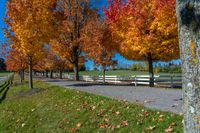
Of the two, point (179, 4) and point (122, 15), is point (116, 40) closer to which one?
point (122, 15)

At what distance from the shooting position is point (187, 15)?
3.15 metres

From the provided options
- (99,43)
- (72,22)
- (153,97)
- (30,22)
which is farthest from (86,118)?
(72,22)

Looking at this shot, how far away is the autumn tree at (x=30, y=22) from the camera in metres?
22.7

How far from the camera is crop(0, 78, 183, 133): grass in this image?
28.2 feet

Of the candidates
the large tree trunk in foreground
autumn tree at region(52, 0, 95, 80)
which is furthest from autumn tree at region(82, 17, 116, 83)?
the large tree trunk in foreground

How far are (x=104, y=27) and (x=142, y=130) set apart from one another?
71.5 ft

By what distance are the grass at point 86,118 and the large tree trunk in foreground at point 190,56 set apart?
4.58 m

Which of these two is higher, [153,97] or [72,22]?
[72,22]

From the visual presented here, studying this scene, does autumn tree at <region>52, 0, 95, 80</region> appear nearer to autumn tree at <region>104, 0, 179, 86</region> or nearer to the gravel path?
autumn tree at <region>104, 0, 179, 86</region>

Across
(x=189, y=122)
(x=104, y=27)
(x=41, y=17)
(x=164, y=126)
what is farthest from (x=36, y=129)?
(x=104, y=27)

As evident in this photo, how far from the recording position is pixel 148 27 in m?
22.0

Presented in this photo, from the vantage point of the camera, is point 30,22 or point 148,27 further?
point 30,22

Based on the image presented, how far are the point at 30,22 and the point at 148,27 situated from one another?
8343mm

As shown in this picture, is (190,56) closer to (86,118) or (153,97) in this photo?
(86,118)
